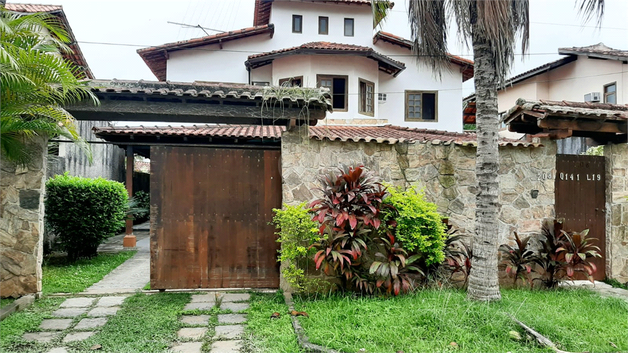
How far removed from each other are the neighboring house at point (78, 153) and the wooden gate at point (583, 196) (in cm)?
953

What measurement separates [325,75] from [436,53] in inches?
341

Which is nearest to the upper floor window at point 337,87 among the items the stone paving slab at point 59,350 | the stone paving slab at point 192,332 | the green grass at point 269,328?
the green grass at point 269,328

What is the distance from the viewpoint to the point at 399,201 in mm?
5234

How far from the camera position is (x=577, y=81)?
14742 millimetres

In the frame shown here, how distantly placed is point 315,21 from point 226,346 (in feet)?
46.4

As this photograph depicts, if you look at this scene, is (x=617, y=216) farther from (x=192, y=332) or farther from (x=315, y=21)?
(x=315, y=21)

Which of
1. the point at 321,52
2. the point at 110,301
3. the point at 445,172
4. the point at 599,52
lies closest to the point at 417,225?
the point at 445,172

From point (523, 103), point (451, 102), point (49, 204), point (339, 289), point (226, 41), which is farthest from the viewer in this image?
point (451, 102)

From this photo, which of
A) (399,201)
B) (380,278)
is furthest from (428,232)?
(380,278)

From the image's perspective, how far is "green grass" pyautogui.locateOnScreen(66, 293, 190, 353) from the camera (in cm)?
380

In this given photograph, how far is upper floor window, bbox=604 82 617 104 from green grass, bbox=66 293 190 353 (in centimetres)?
1549

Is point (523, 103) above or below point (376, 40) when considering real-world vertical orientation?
below

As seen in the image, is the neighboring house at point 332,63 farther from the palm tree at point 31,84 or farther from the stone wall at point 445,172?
the palm tree at point 31,84

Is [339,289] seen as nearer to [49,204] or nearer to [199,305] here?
[199,305]
